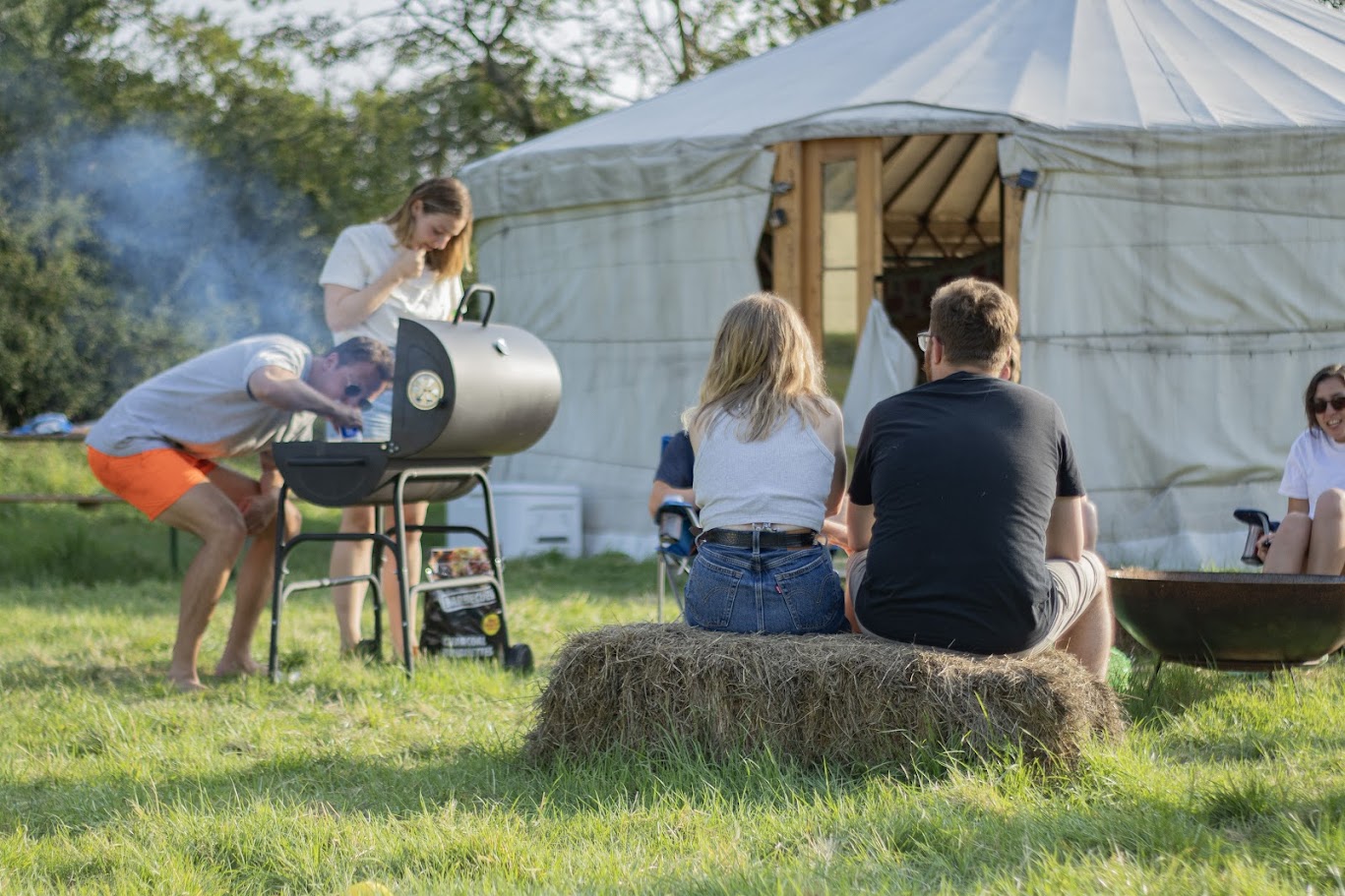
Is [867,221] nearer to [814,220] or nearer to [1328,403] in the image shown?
[814,220]

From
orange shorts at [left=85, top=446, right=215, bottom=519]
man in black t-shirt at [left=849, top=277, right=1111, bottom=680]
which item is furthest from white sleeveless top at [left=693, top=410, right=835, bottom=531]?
orange shorts at [left=85, top=446, right=215, bottom=519]

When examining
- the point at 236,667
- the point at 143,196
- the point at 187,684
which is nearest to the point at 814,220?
the point at 236,667

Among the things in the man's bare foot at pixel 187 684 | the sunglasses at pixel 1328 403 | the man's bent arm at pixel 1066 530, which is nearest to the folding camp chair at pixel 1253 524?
the sunglasses at pixel 1328 403

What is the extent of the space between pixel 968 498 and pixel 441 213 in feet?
7.63

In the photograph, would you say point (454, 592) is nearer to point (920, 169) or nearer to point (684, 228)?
point (684, 228)

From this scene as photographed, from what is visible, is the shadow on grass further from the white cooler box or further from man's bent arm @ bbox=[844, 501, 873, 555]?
the white cooler box

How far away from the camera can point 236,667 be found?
185 inches

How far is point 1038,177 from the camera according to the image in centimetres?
714

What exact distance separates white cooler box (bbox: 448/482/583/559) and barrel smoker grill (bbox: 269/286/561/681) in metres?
3.35

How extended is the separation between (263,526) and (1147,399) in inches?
174

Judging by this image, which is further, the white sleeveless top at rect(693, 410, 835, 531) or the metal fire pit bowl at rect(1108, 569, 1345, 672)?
the metal fire pit bowl at rect(1108, 569, 1345, 672)

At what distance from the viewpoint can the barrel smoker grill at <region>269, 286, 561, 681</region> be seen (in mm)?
4316

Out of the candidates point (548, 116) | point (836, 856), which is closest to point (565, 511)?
point (836, 856)

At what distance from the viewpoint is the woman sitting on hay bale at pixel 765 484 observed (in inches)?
130
